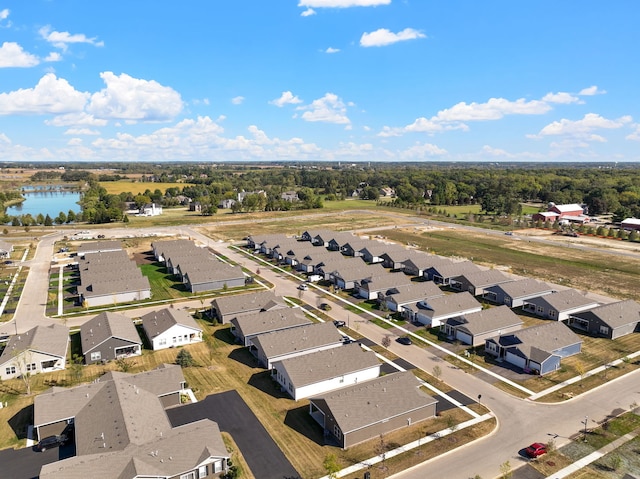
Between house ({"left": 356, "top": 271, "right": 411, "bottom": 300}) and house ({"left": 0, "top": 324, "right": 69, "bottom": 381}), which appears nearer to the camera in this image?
house ({"left": 0, "top": 324, "right": 69, "bottom": 381})

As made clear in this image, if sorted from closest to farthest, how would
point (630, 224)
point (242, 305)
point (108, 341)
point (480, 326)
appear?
point (108, 341) < point (480, 326) < point (242, 305) < point (630, 224)

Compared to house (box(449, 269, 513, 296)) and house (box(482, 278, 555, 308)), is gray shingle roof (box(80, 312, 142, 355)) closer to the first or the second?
house (box(449, 269, 513, 296))

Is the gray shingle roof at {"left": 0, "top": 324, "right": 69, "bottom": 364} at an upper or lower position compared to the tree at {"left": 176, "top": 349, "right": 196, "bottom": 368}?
upper

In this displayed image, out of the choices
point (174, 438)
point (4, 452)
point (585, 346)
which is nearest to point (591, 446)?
point (585, 346)

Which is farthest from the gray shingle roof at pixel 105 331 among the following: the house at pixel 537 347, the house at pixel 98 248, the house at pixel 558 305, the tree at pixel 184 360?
the house at pixel 558 305

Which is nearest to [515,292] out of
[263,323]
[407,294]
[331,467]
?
[407,294]

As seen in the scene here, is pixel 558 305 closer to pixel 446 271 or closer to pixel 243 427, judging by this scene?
pixel 446 271

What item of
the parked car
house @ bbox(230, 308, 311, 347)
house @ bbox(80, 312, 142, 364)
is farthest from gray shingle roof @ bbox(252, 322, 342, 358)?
the parked car

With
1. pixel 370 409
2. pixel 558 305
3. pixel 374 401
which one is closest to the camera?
pixel 370 409
